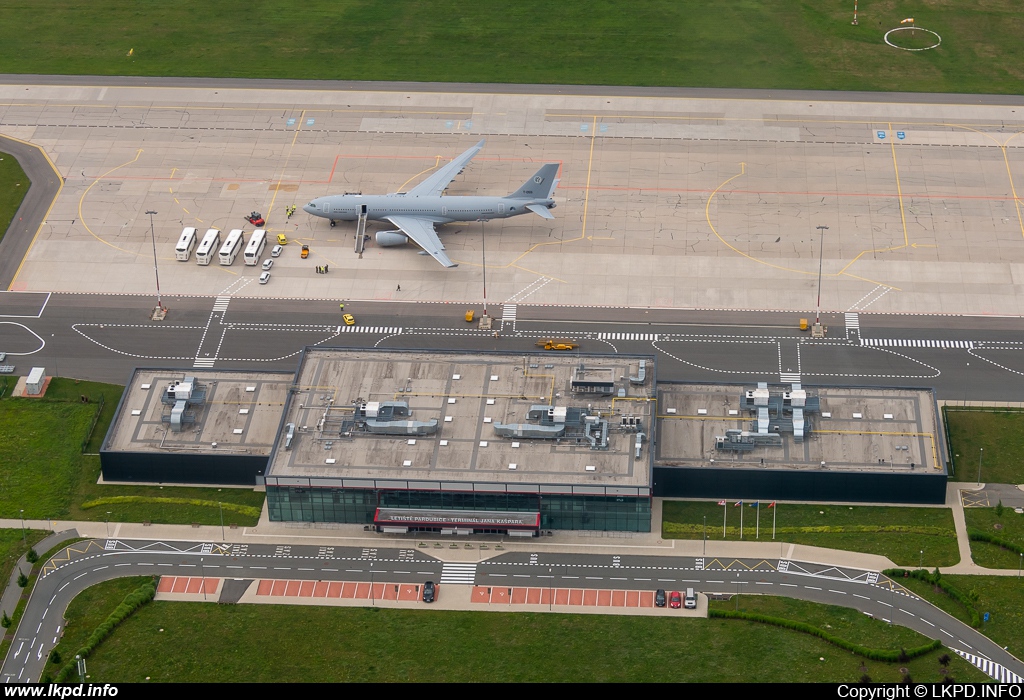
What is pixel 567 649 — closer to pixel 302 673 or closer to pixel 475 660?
pixel 475 660

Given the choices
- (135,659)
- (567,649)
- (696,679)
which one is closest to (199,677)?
(135,659)

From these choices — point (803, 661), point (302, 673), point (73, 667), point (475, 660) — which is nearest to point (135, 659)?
point (73, 667)

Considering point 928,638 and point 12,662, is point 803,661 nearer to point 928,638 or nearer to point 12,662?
point 928,638

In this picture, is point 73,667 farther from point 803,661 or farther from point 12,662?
point 803,661
